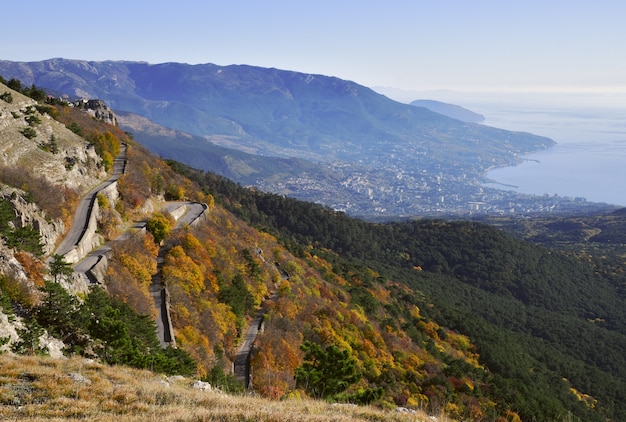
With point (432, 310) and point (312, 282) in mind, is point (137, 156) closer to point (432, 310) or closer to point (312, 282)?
point (312, 282)

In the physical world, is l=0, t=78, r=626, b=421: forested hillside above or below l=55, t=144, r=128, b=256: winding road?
below

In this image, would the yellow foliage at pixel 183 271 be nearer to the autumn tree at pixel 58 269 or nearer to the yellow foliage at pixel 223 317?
the yellow foliage at pixel 223 317

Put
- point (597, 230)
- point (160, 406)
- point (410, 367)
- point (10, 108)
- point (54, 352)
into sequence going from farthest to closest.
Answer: point (597, 230)
point (410, 367)
point (10, 108)
point (54, 352)
point (160, 406)

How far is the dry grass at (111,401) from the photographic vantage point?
9227 millimetres

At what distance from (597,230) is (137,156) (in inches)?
7461

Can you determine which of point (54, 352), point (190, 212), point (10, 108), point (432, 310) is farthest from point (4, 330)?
point (432, 310)

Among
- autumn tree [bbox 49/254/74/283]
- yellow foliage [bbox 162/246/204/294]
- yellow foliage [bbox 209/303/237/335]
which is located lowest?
yellow foliage [bbox 209/303/237/335]

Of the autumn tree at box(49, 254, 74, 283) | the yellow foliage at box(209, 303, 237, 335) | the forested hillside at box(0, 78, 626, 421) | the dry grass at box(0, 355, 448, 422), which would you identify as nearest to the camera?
the dry grass at box(0, 355, 448, 422)

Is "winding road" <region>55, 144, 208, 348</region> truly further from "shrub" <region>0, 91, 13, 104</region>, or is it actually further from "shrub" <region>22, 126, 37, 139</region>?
"shrub" <region>0, 91, 13, 104</region>

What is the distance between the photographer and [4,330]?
526 inches

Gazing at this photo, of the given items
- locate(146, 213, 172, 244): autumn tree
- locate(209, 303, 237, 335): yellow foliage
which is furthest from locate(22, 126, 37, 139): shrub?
locate(209, 303, 237, 335): yellow foliage

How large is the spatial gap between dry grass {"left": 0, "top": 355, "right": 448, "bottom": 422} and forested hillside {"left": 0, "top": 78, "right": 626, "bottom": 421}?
1.53ft

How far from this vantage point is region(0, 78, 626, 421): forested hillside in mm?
15945

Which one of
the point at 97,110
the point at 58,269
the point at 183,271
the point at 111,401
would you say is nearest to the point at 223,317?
the point at 183,271
